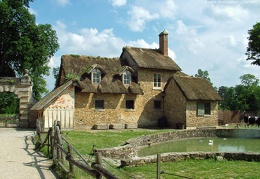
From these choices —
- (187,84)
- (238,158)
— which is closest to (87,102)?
(187,84)

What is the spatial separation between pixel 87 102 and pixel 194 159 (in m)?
14.4

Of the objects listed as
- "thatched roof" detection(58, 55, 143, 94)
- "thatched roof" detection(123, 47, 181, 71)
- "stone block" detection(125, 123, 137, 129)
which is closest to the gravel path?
"thatched roof" detection(58, 55, 143, 94)

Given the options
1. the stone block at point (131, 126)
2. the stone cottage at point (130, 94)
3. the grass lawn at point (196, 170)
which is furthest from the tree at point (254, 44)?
the grass lawn at point (196, 170)

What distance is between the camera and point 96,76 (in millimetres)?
26469

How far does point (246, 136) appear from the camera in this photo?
23.4 meters

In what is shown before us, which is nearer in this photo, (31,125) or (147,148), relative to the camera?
(147,148)

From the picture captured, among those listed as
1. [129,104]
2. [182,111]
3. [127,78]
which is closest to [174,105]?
[182,111]

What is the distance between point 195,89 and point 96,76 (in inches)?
392

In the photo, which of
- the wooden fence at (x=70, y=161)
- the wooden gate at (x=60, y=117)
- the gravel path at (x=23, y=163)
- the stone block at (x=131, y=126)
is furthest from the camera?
the stone block at (x=131, y=126)

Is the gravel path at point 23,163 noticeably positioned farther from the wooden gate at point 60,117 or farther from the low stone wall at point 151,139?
the wooden gate at point 60,117

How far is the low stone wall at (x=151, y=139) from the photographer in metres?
12.3

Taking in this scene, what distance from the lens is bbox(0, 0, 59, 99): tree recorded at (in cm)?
3139

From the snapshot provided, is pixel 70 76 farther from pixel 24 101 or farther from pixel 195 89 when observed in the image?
pixel 195 89

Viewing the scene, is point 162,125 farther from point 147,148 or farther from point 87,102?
point 147,148
